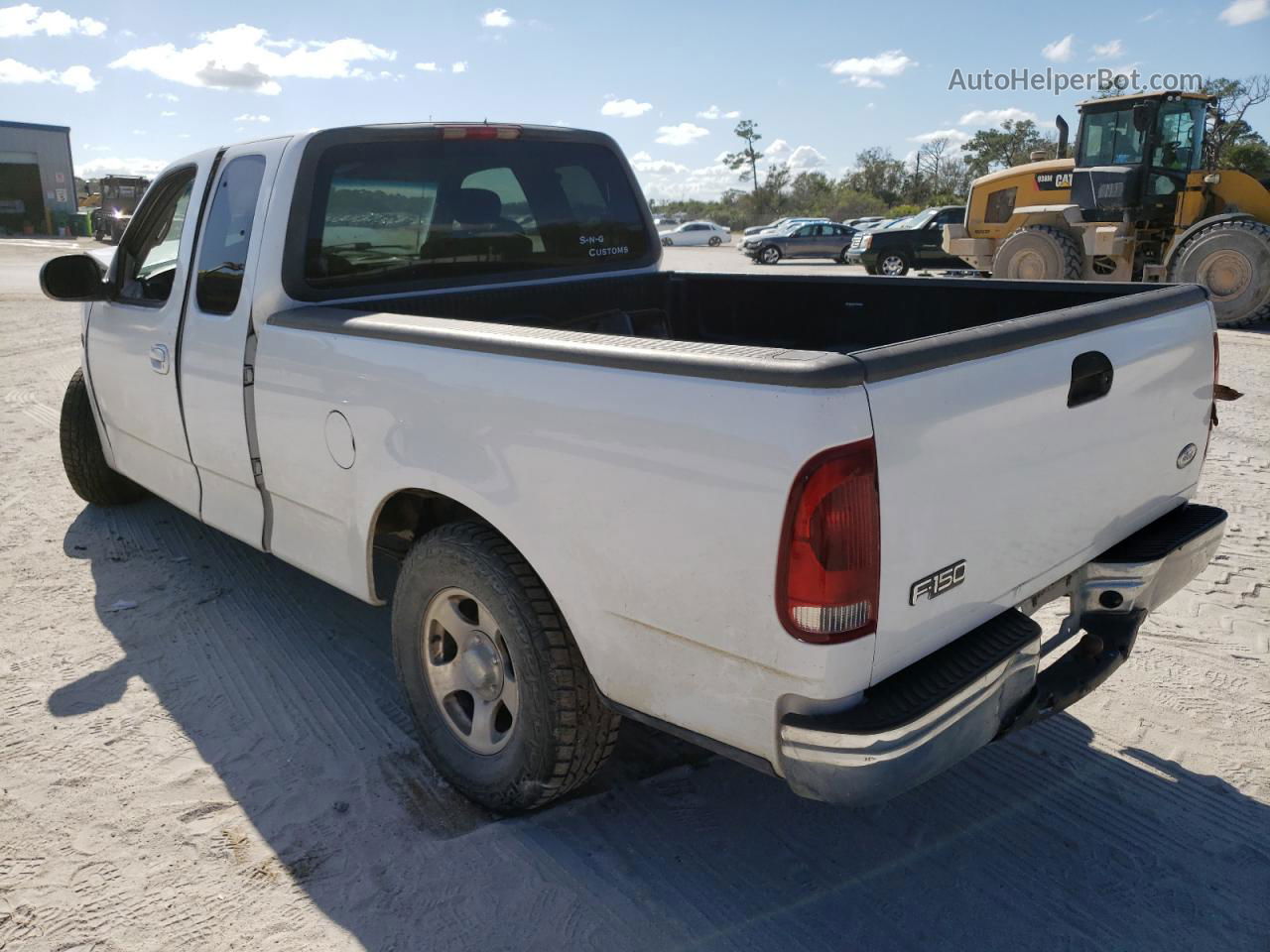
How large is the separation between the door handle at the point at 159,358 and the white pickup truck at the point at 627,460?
0.04 metres

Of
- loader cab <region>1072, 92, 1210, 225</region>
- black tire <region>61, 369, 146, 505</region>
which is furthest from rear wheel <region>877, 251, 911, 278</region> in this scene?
black tire <region>61, 369, 146, 505</region>

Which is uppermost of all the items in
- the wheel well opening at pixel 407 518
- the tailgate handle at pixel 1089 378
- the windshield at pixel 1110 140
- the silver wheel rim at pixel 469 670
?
the windshield at pixel 1110 140

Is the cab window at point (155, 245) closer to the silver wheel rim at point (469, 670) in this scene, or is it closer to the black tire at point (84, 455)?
the black tire at point (84, 455)

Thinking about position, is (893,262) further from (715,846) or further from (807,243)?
(715,846)

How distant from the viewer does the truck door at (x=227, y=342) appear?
3.54 meters

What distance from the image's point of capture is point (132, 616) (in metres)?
4.34

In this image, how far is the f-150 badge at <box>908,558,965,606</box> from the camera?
2092 mm

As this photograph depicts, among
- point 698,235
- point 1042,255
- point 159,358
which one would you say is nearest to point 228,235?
point 159,358

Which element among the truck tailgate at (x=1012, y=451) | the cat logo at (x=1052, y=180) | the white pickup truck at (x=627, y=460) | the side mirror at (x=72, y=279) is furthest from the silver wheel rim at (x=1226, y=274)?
the side mirror at (x=72, y=279)

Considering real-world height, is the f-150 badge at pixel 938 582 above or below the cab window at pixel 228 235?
below

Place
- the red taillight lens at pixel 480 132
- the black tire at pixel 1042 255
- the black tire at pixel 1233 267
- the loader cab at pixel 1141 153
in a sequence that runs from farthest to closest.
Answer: the black tire at pixel 1042 255 → the loader cab at pixel 1141 153 → the black tire at pixel 1233 267 → the red taillight lens at pixel 480 132

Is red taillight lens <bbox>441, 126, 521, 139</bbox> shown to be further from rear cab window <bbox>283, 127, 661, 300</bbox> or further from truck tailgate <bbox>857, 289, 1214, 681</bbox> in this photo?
truck tailgate <bbox>857, 289, 1214, 681</bbox>

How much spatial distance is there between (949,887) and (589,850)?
0.99 m

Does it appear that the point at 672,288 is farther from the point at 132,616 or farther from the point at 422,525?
the point at 132,616
